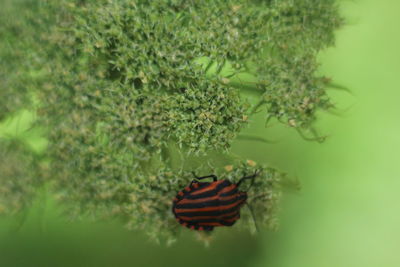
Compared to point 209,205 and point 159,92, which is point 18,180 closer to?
point 159,92

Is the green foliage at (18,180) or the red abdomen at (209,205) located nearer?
the red abdomen at (209,205)

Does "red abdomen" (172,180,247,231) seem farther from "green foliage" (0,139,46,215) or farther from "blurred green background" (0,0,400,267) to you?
"green foliage" (0,139,46,215)

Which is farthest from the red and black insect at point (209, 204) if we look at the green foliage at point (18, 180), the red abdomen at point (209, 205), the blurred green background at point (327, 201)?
the green foliage at point (18, 180)

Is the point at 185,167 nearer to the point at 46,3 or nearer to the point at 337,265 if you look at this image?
the point at 337,265

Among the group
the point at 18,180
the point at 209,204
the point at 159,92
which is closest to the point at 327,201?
the point at 209,204

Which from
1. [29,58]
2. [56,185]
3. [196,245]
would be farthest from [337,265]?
[29,58]

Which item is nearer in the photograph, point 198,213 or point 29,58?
point 198,213

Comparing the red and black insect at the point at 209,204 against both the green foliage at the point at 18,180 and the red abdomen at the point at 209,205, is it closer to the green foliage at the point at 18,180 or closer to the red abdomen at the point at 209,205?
the red abdomen at the point at 209,205
